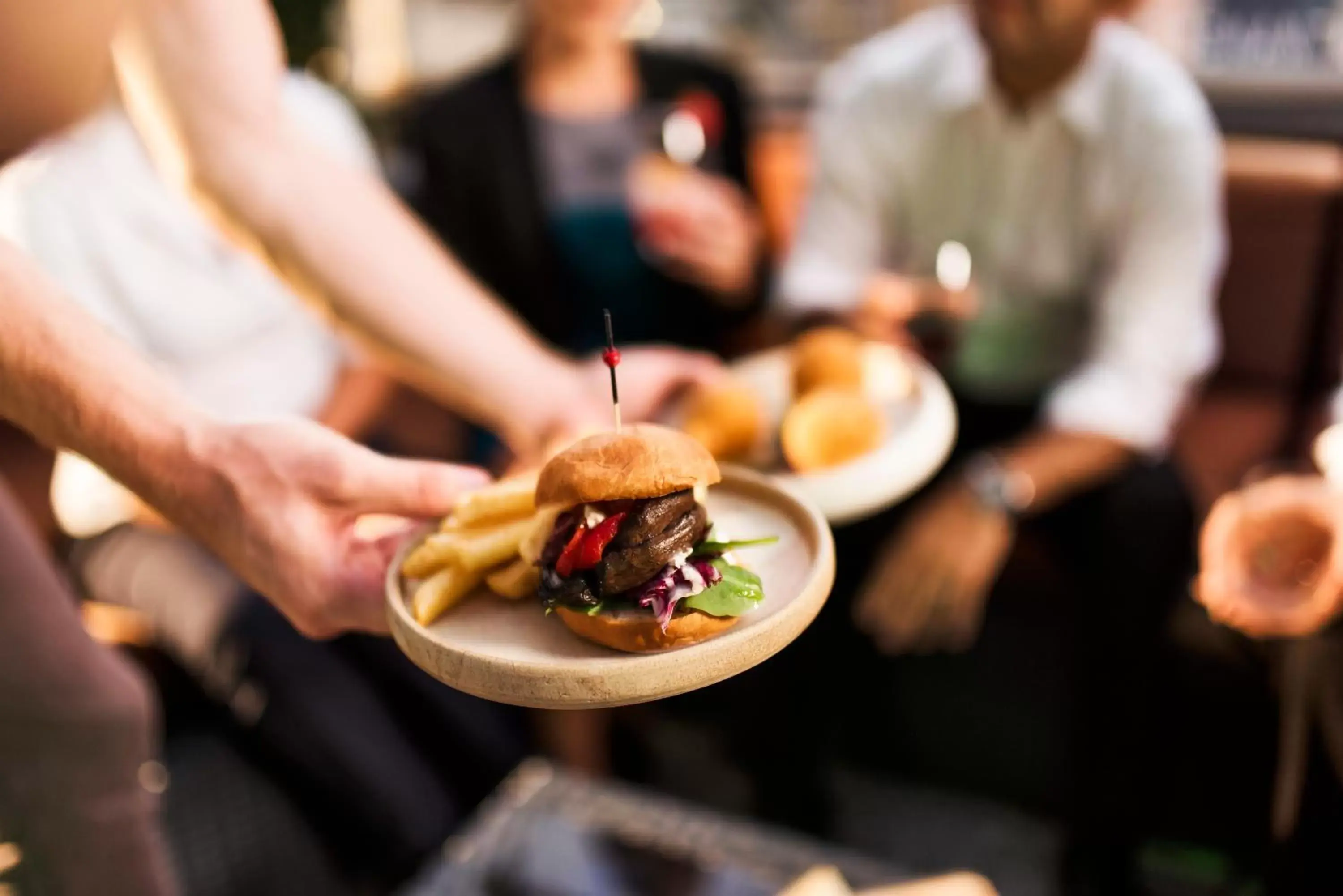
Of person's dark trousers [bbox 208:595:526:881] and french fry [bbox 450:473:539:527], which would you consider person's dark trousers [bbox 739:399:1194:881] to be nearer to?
person's dark trousers [bbox 208:595:526:881]

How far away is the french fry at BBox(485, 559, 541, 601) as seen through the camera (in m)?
0.63

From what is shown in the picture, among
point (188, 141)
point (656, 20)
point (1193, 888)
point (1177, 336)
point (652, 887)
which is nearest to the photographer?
point (188, 141)

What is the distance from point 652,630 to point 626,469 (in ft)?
0.30

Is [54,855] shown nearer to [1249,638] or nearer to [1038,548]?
[1249,638]

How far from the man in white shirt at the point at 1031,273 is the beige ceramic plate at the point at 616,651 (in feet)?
2.78

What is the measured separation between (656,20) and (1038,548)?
83.6 inches

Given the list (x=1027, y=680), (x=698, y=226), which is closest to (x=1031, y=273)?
(x=698, y=226)

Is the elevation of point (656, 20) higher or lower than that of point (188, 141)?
lower

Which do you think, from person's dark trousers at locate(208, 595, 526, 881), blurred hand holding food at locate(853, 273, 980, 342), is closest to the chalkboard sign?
blurred hand holding food at locate(853, 273, 980, 342)

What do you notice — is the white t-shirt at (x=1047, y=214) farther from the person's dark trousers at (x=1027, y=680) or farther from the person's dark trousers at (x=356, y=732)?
the person's dark trousers at (x=356, y=732)

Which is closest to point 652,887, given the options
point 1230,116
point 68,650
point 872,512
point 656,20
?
point 872,512

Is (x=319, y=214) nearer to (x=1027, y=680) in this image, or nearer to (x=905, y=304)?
(x=905, y=304)

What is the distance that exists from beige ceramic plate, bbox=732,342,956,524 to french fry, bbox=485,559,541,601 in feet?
0.64

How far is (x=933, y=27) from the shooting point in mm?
2078
